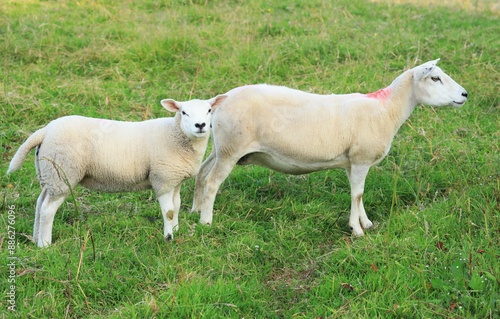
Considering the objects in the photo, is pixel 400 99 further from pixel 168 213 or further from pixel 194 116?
pixel 168 213

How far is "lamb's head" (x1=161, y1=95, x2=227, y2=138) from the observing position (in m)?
4.72

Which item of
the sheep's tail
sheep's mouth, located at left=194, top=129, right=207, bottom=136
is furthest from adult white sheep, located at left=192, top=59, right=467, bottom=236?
the sheep's tail

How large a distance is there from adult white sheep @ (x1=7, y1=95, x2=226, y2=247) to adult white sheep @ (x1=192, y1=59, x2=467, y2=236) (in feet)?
1.05

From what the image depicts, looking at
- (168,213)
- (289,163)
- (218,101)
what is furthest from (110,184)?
(289,163)

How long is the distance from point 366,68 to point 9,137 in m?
4.40

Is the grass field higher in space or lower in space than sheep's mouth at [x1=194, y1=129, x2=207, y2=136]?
lower

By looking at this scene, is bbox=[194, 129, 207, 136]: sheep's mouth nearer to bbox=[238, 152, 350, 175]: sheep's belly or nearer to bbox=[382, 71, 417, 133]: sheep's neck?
bbox=[238, 152, 350, 175]: sheep's belly

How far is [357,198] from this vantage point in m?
5.48

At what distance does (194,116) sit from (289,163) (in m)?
1.04

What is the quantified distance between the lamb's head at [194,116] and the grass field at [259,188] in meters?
0.79

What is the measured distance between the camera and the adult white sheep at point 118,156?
4.73 meters

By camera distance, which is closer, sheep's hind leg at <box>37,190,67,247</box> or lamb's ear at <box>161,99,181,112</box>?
sheep's hind leg at <box>37,190,67,247</box>

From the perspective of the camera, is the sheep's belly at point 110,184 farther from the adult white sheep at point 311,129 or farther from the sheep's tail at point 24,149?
the adult white sheep at point 311,129

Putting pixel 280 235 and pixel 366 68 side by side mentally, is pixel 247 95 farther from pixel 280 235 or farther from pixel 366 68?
pixel 366 68
